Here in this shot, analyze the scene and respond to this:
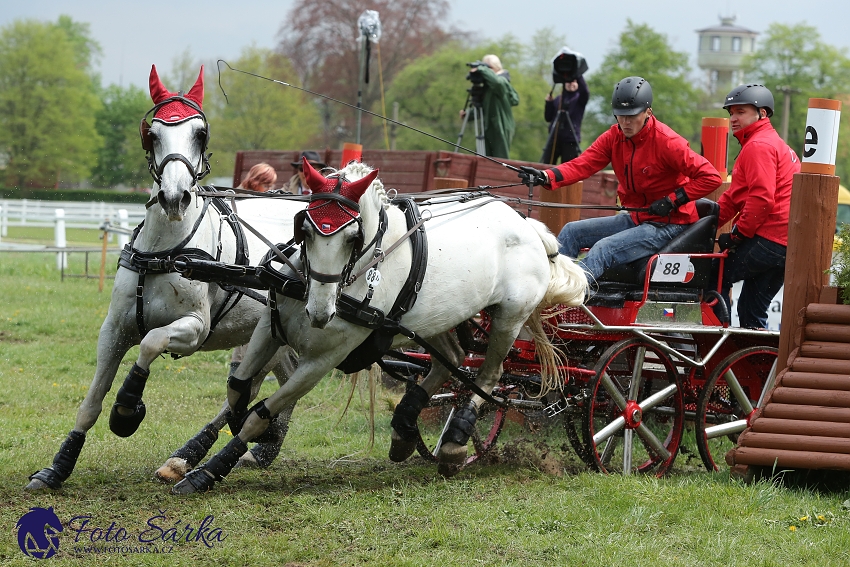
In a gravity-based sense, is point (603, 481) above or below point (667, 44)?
below

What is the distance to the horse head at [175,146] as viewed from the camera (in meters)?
4.60

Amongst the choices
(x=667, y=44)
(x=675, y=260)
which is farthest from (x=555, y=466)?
(x=667, y=44)

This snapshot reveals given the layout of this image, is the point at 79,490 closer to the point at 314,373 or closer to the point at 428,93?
the point at 314,373

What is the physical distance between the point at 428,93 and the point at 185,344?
34.7 metres

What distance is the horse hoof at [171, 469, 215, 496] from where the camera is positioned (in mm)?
5000

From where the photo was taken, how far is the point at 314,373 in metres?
5.05

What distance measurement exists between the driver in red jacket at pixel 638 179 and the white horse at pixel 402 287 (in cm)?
44

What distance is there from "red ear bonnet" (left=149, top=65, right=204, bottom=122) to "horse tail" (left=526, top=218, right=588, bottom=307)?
2.08 m

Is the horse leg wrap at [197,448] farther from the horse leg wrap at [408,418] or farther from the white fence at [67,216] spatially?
the white fence at [67,216]

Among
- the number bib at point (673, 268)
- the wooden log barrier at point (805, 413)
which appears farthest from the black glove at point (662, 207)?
the wooden log barrier at point (805, 413)

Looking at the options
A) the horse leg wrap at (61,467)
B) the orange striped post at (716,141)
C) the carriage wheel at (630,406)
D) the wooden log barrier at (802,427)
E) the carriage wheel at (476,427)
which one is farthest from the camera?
the orange striped post at (716,141)

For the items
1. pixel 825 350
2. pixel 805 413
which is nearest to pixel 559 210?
pixel 825 350

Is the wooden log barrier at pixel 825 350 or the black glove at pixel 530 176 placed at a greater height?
the black glove at pixel 530 176

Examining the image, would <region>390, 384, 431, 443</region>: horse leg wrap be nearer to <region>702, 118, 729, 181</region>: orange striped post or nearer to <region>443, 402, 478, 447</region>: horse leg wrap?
<region>443, 402, 478, 447</region>: horse leg wrap
